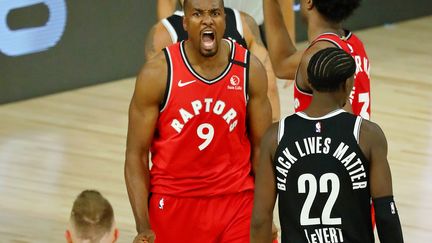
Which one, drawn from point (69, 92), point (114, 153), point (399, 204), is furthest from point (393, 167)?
point (69, 92)

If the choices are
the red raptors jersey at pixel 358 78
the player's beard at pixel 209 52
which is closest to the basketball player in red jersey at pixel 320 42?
the red raptors jersey at pixel 358 78

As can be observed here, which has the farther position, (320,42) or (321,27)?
(321,27)

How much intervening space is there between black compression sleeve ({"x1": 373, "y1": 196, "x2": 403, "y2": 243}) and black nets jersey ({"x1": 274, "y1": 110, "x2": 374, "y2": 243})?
0.08 meters

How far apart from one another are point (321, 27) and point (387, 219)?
1347 mm

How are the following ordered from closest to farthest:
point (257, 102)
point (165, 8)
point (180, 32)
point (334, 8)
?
point (257, 102)
point (334, 8)
point (180, 32)
point (165, 8)

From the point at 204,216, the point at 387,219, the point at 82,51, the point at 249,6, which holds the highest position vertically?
the point at 387,219

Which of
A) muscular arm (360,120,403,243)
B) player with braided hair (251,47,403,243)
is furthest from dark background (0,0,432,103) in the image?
muscular arm (360,120,403,243)

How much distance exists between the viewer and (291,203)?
4.46 meters

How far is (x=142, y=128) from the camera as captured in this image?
5.22m

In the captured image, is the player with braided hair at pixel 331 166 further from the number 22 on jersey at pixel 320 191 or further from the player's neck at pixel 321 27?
the player's neck at pixel 321 27

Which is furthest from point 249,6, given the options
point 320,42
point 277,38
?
point 320,42

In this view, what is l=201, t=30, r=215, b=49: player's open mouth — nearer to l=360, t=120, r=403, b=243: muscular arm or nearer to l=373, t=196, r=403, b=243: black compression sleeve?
l=360, t=120, r=403, b=243: muscular arm

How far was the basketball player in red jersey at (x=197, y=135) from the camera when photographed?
17.0 ft

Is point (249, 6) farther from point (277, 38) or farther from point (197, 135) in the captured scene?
point (197, 135)
